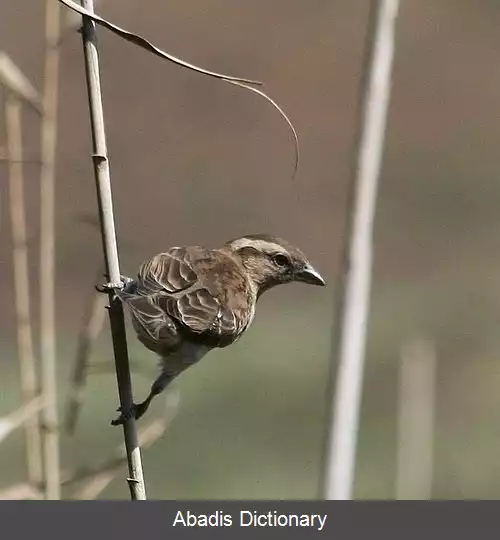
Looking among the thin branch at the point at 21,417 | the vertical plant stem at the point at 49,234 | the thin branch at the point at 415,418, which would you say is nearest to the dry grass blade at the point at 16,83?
the vertical plant stem at the point at 49,234

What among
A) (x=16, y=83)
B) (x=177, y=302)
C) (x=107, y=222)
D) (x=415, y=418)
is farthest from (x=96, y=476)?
(x=415, y=418)

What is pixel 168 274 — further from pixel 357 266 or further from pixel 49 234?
pixel 357 266

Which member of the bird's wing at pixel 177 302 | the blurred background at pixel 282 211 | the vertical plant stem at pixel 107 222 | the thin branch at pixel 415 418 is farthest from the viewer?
the blurred background at pixel 282 211

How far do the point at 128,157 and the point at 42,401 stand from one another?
12.2 ft

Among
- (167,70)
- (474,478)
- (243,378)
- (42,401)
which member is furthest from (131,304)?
(167,70)

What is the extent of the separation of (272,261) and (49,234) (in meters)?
0.61

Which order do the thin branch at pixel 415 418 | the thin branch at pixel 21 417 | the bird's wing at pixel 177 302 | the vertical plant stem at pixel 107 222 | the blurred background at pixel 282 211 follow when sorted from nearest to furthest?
the vertical plant stem at pixel 107 222, the thin branch at pixel 21 417, the bird's wing at pixel 177 302, the thin branch at pixel 415 418, the blurred background at pixel 282 211

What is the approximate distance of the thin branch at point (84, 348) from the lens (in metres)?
1.64

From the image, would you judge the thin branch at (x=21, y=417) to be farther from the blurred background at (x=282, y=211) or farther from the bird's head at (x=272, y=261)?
the blurred background at (x=282, y=211)

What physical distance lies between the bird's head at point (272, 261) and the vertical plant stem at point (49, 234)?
0.56m

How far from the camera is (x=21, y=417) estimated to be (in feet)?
5.50

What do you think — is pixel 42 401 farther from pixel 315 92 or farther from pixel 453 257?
pixel 315 92

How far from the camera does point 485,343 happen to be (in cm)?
452

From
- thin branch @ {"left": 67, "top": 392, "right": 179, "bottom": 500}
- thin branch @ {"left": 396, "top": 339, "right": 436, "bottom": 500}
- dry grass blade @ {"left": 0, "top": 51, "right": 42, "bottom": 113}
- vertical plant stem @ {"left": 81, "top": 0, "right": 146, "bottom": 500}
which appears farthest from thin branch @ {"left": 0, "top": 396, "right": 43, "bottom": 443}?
thin branch @ {"left": 396, "top": 339, "right": 436, "bottom": 500}
